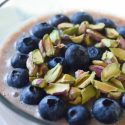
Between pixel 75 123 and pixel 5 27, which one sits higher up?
pixel 5 27

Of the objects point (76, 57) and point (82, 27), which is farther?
point (82, 27)

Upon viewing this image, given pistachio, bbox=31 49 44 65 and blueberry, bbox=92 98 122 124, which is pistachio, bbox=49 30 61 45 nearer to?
pistachio, bbox=31 49 44 65

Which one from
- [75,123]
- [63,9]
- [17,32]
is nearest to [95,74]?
[75,123]

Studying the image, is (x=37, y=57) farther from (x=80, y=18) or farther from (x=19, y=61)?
(x=80, y=18)

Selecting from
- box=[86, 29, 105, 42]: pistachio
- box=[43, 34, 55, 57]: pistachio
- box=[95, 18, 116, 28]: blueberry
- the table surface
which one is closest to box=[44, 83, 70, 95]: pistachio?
box=[43, 34, 55, 57]: pistachio

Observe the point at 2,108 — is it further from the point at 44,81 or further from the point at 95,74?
the point at 95,74

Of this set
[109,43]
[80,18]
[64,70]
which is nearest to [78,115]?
[64,70]
